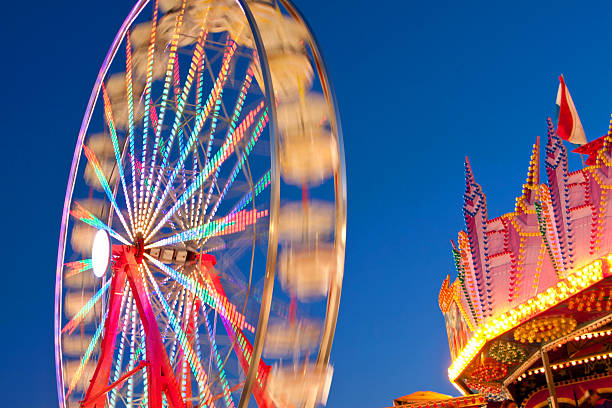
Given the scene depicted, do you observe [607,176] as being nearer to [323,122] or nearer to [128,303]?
[323,122]

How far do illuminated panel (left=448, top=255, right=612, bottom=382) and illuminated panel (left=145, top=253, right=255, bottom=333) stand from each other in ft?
17.1

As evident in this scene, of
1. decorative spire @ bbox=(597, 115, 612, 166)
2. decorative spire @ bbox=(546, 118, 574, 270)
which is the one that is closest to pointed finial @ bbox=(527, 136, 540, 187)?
decorative spire @ bbox=(546, 118, 574, 270)

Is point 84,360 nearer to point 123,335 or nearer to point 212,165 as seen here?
point 123,335

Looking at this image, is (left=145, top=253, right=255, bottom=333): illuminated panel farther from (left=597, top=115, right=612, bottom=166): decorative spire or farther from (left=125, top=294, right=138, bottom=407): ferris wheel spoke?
(left=597, top=115, right=612, bottom=166): decorative spire

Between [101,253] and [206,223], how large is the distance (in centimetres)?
270

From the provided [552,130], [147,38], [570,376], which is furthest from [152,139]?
[570,376]

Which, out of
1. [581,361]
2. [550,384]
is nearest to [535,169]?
[550,384]

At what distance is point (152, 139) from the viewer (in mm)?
9695

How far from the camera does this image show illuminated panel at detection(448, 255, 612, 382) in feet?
29.7

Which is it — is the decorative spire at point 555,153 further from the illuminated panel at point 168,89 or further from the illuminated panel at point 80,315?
the illuminated panel at point 80,315

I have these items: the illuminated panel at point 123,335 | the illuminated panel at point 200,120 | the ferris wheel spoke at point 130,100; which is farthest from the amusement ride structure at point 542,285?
the ferris wheel spoke at point 130,100

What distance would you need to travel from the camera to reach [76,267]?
1119 cm

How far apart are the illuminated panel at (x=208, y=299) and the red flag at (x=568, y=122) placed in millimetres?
9226

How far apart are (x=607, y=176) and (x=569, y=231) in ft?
3.29
